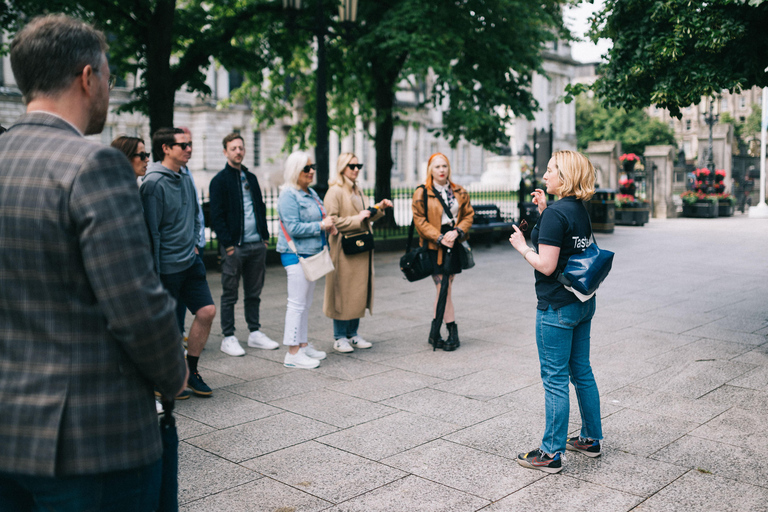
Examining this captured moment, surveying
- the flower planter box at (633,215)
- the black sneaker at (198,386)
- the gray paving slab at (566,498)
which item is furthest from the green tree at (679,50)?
the flower planter box at (633,215)

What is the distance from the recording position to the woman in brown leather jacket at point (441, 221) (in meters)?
7.02

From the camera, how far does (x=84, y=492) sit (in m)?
1.83

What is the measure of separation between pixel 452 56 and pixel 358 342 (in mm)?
10760

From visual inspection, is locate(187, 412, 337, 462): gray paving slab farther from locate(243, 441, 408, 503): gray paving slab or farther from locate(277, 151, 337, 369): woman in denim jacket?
locate(277, 151, 337, 369): woman in denim jacket

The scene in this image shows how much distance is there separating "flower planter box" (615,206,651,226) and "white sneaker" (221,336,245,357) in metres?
19.7

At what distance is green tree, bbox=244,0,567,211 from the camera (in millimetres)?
15203

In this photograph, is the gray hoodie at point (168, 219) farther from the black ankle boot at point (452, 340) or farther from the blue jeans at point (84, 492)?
the blue jeans at point (84, 492)

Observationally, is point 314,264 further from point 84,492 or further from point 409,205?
point 409,205

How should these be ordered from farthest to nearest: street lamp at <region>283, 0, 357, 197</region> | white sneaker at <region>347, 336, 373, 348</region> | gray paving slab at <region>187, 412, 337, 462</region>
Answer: street lamp at <region>283, 0, 357, 197</region>
white sneaker at <region>347, 336, 373, 348</region>
gray paving slab at <region>187, 412, 337, 462</region>

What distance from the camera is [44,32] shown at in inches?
71.9

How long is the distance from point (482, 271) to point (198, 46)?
26.3 ft

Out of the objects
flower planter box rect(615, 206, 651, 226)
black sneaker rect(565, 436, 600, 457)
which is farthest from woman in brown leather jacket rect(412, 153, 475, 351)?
flower planter box rect(615, 206, 651, 226)

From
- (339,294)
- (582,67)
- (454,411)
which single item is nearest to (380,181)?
(339,294)

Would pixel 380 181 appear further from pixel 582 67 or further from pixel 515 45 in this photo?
pixel 582 67
